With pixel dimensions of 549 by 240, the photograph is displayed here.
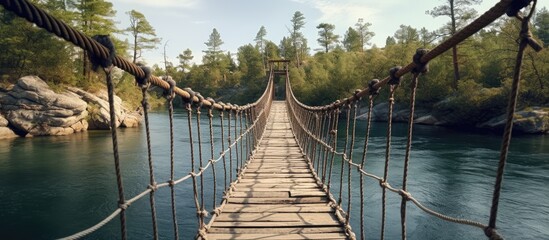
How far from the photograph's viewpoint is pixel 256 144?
23.2 ft

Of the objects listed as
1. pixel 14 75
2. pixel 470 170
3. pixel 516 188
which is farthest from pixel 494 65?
pixel 14 75

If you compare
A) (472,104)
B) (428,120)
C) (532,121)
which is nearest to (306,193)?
(532,121)

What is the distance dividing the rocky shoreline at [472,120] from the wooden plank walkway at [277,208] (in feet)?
52.1

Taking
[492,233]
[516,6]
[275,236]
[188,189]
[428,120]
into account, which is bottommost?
[188,189]

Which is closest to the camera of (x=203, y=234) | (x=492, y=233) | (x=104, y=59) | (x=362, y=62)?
(x=492, y=233)

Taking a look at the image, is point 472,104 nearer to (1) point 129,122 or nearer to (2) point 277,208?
(2) point 277,208

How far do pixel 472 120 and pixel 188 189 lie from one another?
17434 mm

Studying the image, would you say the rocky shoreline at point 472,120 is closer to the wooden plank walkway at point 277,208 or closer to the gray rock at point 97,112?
the wooden plank walkway at point 277,208

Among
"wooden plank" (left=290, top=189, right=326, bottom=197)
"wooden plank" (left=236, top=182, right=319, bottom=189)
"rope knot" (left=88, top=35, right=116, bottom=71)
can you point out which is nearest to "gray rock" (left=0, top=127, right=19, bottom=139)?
"wooden plank" (left=236, top=182, right=319, bottom=189)

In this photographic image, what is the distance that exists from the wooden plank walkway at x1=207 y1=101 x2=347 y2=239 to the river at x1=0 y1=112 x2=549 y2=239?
8.65 ft

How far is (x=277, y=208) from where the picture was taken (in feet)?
10.8

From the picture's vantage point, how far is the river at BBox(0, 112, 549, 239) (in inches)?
259

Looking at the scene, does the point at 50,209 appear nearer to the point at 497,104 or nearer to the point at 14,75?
the point at 14,75

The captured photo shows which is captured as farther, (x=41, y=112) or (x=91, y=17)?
(x=91, y=17)
